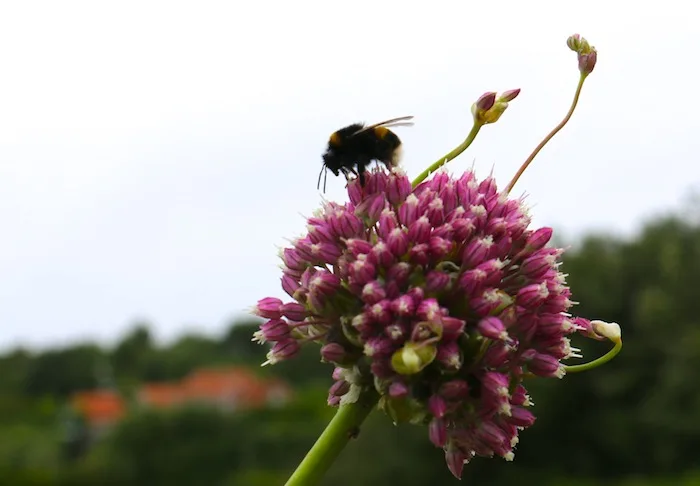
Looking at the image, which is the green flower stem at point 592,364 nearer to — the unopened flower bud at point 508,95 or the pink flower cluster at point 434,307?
the pink flower cluster at point 434,307

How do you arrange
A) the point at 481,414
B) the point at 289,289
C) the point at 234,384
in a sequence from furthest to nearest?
the point at 234,384, the point at 289,289, the point at 481,414

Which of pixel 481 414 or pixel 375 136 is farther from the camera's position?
pixel 375 136

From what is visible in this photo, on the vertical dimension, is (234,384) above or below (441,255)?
above

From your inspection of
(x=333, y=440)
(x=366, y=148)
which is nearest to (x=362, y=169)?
(x=366, y=148)

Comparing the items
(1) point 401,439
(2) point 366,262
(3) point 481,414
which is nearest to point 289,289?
(2) point 366,262

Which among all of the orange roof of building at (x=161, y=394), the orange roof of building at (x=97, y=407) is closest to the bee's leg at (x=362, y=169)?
the orange roof of building at (x=161, y=394)

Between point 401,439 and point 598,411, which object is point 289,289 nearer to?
point 401,439
